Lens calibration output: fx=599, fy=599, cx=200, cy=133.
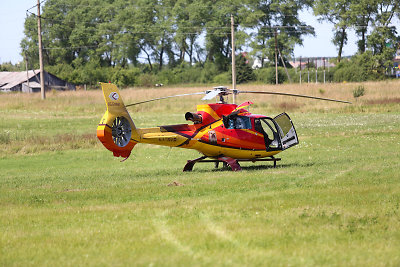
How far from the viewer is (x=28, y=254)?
10516 millimetres

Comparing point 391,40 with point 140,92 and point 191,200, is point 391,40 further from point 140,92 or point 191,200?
point 191,200

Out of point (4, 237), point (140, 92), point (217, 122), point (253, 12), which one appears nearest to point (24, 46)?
point (253, 12)

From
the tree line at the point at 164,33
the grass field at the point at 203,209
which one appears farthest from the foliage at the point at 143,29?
the grass field at the point at 203,209

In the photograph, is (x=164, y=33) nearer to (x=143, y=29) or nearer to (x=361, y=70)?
(x=143, y=29)

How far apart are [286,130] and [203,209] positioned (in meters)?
9.98

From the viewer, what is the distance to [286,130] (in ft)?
75.8

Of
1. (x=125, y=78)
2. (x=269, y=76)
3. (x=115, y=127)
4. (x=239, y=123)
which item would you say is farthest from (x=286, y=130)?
(x=125, y=78)

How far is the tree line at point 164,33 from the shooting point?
109 metres

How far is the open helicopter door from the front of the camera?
22.9m

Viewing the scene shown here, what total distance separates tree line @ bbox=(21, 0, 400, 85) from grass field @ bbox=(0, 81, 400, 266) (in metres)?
73.8

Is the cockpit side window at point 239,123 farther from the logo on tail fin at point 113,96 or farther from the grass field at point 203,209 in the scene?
the logo on tail fin at point 113,96

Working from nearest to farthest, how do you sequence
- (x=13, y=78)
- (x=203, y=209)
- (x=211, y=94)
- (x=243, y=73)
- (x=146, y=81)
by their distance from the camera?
(x=203, y=209), (x=211, y=94), (x=243, y=73), (x=146, y=81), (x=13, y=78)

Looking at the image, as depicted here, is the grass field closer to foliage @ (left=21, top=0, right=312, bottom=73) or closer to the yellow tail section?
the yellow tail section

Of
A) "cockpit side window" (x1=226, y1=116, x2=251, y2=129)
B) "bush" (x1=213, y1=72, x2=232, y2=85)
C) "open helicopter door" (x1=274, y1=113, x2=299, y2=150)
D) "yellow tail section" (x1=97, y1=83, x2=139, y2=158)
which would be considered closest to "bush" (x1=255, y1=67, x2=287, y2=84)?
"bush" (x1=213, y1=72, x2=232, y2=85)
